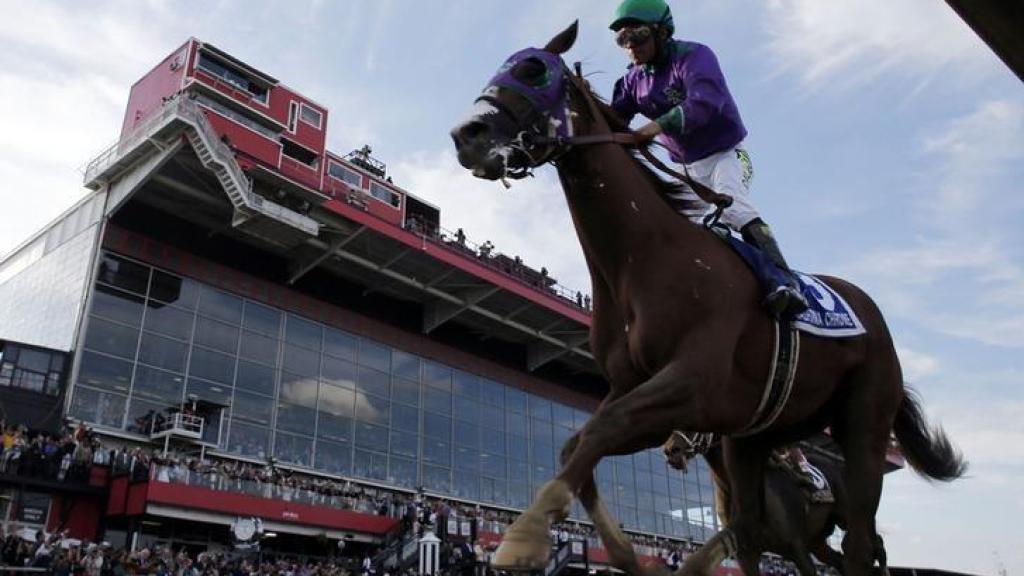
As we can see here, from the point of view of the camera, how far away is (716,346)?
3.54m

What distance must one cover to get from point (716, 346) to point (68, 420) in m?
28.2

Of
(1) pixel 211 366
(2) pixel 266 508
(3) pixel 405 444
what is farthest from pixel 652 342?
(3) pixel 405 444

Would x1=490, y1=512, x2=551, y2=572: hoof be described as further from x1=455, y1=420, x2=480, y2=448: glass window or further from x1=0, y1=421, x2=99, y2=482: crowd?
x1=455, y1=420, x2=480, y2=448: glass window

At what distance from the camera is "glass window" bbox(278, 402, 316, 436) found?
107 ft

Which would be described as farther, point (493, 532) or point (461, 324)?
point (461, 324)

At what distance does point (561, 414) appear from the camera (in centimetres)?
4553

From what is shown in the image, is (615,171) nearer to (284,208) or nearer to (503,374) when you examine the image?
(284,208)

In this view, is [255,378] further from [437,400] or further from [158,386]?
[437,400]

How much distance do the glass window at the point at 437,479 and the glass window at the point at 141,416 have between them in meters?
12.2

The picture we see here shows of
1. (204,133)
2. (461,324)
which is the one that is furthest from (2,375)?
(461,324)

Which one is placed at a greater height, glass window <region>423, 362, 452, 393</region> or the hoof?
glass window <region>423, 362, 452, 393</region>

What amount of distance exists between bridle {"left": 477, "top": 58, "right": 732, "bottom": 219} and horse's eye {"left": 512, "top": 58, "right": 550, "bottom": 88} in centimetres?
11

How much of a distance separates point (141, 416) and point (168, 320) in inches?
151

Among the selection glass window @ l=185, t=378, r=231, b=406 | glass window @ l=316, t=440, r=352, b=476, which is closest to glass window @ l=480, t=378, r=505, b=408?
glass window @ l=316, t=440, r=352, b=476
